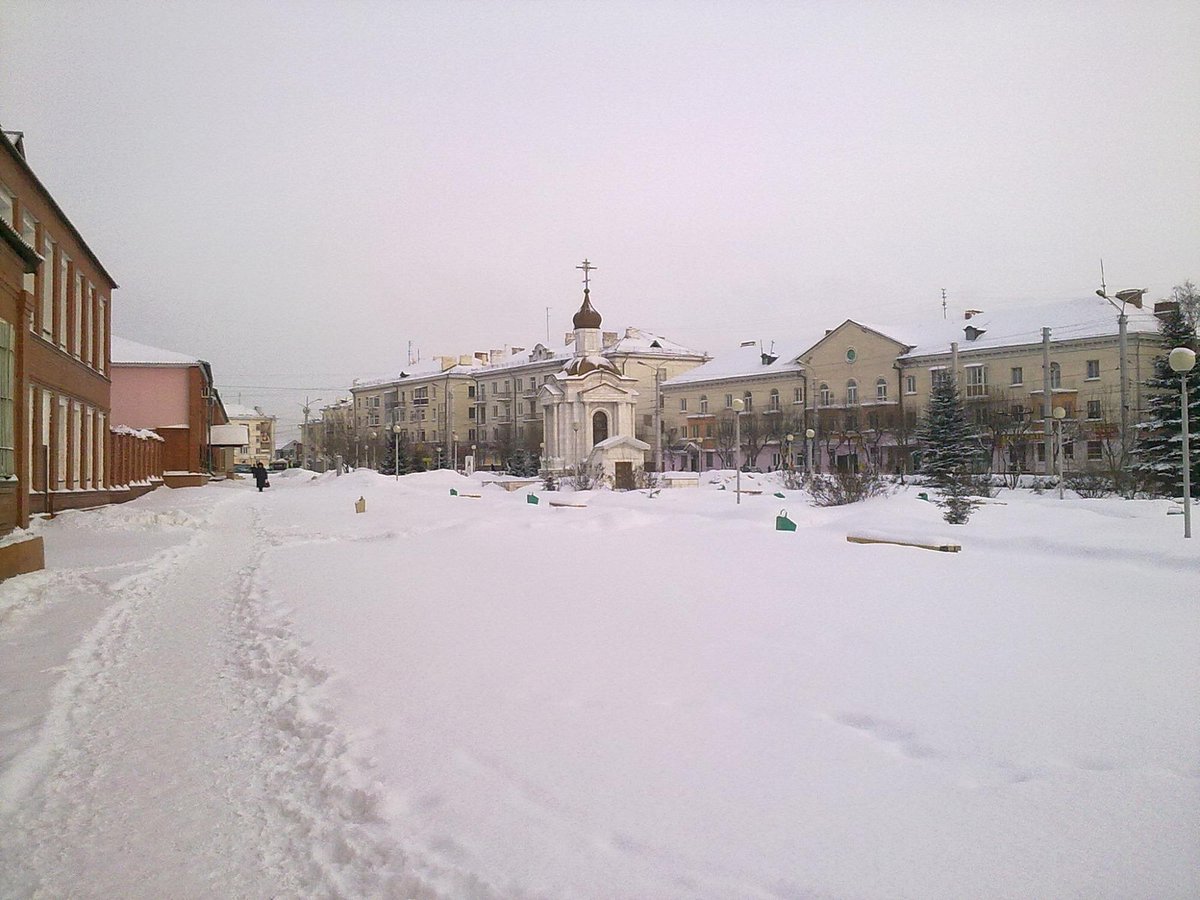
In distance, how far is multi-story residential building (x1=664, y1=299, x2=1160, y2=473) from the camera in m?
45.3

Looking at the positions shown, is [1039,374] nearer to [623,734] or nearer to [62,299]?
[62,299]

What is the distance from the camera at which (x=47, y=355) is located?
66.8 ft

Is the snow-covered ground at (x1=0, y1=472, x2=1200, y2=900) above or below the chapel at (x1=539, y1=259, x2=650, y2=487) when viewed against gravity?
below

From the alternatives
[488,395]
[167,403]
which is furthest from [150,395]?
[488,395]

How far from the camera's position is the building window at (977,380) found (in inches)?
2048

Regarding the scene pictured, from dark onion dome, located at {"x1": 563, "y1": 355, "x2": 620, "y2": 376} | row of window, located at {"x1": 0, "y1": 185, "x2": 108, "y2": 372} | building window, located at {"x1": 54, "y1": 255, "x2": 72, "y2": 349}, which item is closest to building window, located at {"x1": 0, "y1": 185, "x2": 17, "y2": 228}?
row of window, located at {"x1": 0, "y1": 185, "x2": 108, "y2": 372}

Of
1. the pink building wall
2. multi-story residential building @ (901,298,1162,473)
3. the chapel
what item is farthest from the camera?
the chapel

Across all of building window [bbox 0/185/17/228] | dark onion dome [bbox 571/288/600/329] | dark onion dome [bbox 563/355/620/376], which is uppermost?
dark onion dome [bbox 571/288/600/329]

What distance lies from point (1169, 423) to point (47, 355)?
2939 cm

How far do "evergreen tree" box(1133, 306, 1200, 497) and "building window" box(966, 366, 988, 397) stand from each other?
77.6 ft

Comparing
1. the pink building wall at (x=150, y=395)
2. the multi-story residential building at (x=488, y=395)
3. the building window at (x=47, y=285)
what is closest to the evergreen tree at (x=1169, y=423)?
the building window at (x=47, y=285)

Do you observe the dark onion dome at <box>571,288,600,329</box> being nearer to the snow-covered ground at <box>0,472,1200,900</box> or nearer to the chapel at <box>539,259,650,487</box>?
the chapel at <box>539,259,650,487</box>

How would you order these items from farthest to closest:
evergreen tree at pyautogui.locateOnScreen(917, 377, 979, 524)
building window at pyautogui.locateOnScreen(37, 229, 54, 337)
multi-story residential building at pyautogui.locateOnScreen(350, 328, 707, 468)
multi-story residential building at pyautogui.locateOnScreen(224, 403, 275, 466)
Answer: multi-story residential building at pyautogui.locateOnScreen(224, 403, 275, 466), multi-story residential building at pyautogui.locateOnScreen(350, 328, 707, 468), evergreen tree at pyautogui.locateOnScreen(917, 377, 979, 524), building window at pyautogui.locateOnScreen(37, 229, 54, 337)

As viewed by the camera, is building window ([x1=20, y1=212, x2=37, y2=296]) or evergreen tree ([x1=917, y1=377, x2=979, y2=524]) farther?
evergreen tree ([x1=917, y1=377, x2=979, y2=524])
